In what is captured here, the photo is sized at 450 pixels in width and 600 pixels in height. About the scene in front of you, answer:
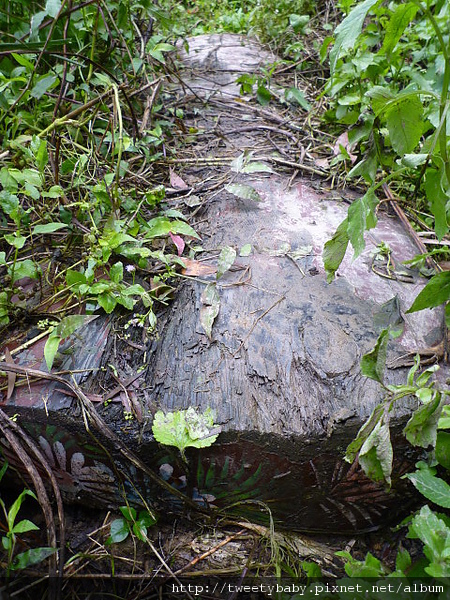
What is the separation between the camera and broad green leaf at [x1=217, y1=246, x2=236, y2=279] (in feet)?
4.60

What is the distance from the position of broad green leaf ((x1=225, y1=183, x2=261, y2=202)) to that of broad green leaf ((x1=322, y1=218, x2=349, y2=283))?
622mm

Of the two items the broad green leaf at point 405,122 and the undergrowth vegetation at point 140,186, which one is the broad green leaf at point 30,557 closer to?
the undergrowth vegetation at point 140,186

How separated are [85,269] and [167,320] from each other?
352mm

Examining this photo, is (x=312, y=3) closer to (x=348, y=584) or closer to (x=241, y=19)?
(x=241, y=19)

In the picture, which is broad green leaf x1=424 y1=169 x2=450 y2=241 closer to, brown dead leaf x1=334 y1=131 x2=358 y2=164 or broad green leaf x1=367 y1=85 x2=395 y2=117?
broad green leaf x1=367 y1=85 x2=395 y2=117

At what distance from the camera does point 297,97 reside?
2531 mm

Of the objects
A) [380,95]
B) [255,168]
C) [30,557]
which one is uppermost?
[380,95]

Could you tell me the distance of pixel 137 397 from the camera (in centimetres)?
114

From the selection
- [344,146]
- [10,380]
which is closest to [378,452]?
[10,380]

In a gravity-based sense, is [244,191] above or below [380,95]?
below

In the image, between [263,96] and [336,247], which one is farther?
[263,96]

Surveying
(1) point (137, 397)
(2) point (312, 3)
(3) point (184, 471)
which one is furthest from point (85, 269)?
(2) point (312, 3)

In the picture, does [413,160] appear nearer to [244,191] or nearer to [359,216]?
[359,216]

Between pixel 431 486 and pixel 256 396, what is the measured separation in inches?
17.5
